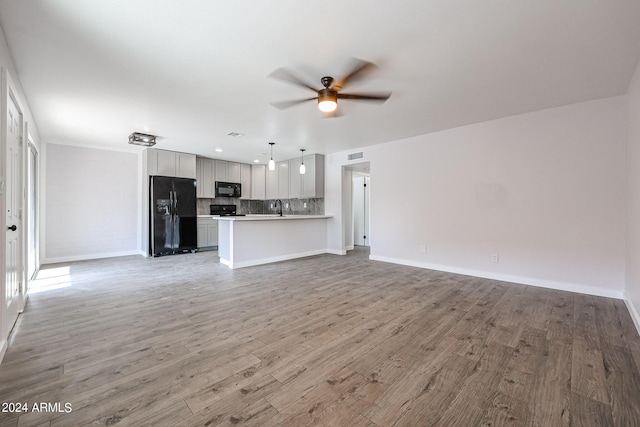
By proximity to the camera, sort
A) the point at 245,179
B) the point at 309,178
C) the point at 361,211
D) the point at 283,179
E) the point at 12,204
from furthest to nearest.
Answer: the point at 245,179
the point at 361,211
the point at 283,179
the point at 309,178
the point at 12,204

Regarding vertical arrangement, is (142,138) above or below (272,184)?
above

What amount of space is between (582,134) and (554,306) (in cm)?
223

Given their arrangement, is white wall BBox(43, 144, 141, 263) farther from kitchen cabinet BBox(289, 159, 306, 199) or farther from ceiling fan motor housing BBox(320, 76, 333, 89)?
ceiling fan motor housing BBox(320, 76, 333, 89)

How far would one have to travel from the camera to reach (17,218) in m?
2.74

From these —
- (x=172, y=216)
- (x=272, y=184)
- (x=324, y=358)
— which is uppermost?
A: (x=272, y=184)

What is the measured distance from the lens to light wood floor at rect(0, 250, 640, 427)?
143 cm

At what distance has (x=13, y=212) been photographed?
2.56 meters

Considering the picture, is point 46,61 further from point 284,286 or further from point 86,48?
point 284,286

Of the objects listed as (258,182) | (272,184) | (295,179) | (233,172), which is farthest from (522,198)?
(233,172)

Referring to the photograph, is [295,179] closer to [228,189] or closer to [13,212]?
[228,189]

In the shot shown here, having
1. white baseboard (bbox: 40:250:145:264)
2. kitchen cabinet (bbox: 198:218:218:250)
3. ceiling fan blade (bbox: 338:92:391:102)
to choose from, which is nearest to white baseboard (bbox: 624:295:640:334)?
ceiling fan blade (bbox: 338:92:391:102)

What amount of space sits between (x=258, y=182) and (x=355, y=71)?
20.5ft

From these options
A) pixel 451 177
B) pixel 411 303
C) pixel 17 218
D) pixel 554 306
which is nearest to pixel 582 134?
pixel 451 177

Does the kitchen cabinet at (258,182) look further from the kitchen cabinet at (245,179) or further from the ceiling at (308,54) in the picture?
the ceiling at (308,54)
